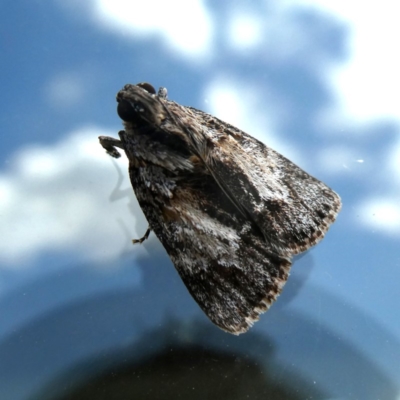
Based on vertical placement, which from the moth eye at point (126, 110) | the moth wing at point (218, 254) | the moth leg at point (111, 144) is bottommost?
the moth wing at point (218, 254)

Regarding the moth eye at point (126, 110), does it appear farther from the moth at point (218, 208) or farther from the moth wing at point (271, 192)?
the moth wing at point (271, 192)

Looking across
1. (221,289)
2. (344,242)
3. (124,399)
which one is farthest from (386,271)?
(124,399)

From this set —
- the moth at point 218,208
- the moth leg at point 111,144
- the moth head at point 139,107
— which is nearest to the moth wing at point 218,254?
the moth at point 218,208

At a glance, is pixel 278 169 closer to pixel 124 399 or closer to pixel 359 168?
pixel 359 168

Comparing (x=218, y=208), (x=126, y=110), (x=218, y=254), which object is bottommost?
(x=218, y=254)

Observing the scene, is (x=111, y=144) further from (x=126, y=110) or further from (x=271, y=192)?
(x=271, y=192)

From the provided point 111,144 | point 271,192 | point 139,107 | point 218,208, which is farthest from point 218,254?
point 111,144
